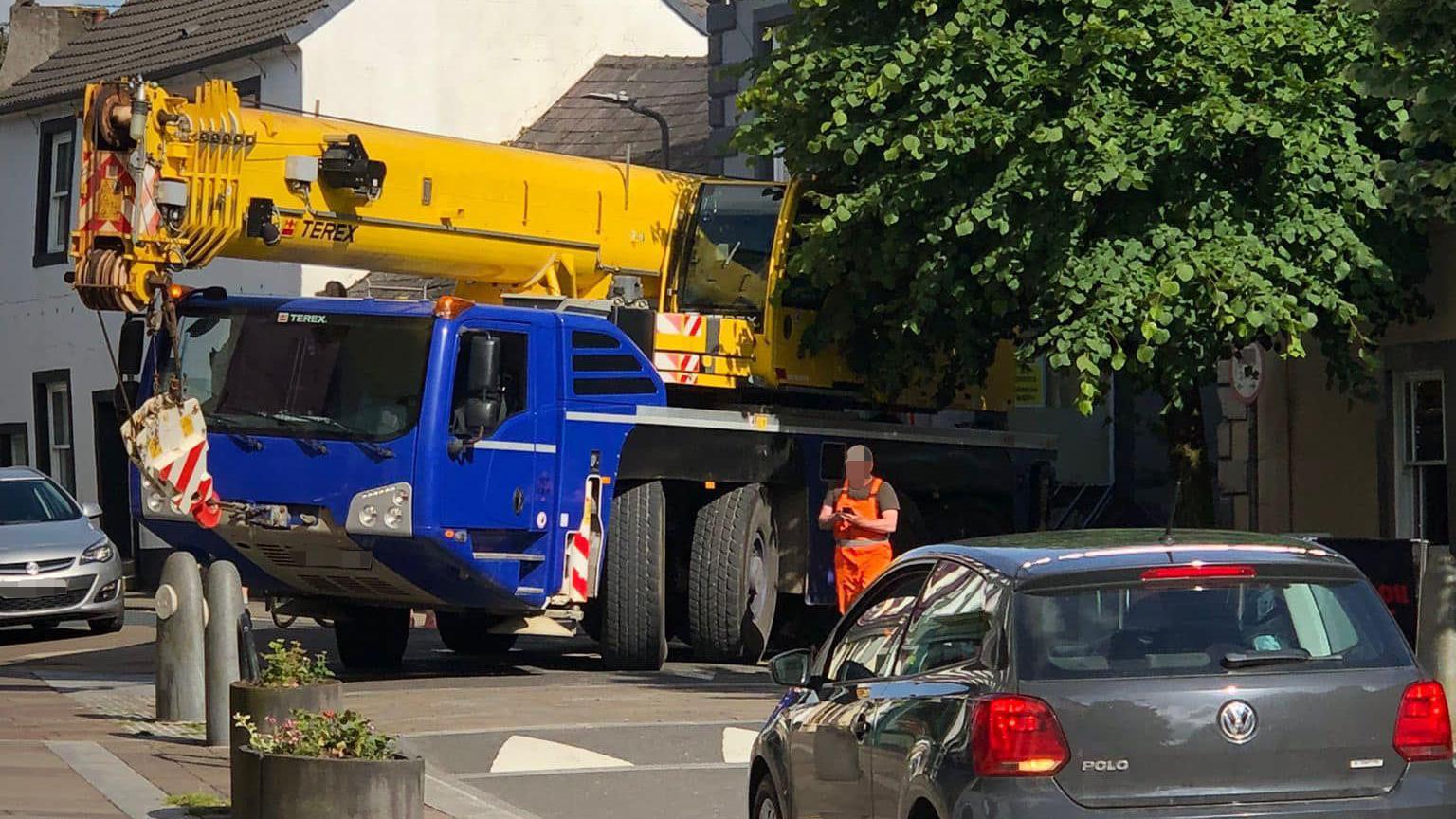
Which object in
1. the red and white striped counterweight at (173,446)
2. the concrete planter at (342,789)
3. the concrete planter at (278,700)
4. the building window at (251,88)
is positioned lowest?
the concrete planter at (342,789)

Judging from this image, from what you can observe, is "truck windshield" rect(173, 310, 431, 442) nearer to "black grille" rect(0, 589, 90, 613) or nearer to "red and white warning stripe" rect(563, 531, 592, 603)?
"red and white warning stripe" rect(563, 531, 592, 603)

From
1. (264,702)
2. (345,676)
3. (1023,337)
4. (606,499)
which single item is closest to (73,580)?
(345,676)

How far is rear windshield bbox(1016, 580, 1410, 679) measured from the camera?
721 centimetres

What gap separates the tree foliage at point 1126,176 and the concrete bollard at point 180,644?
519cm

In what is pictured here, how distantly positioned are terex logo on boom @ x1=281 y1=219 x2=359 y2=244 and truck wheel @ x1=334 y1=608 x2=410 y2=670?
3775 millimetres

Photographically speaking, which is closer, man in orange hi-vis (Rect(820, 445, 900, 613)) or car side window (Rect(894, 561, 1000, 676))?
car side window (Rect(894, 561, 1000, 676))

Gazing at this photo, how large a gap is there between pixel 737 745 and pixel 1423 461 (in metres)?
6.93

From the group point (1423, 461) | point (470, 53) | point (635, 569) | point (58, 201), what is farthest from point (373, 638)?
point (58, 201)

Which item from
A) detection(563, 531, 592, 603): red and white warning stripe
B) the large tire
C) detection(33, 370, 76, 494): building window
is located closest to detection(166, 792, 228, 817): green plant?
detection(563, 531, 592, 603): red and white warning stripe

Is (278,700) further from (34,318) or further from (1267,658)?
(34,318)

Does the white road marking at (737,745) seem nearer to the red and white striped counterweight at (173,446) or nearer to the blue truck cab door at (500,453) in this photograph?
the blue truck cab door at (500,453)

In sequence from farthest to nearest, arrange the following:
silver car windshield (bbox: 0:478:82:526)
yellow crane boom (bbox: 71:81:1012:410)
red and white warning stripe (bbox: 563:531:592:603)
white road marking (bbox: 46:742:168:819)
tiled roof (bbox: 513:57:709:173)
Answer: tiled roof (bbox: 513:57:709:173) < silver car windshield (bbox: 0:478:82:526) < red and white warning stripe (bbox: 563:531:592:603) < yellow crane boom (bbox: 71:81:1012:410) < white road marking (bbox: 46:742:168:819)

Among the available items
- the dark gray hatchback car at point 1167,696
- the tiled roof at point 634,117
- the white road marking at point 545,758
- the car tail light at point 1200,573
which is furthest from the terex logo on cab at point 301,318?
the tiled roof at point 634,117

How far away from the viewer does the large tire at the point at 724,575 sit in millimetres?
17922
